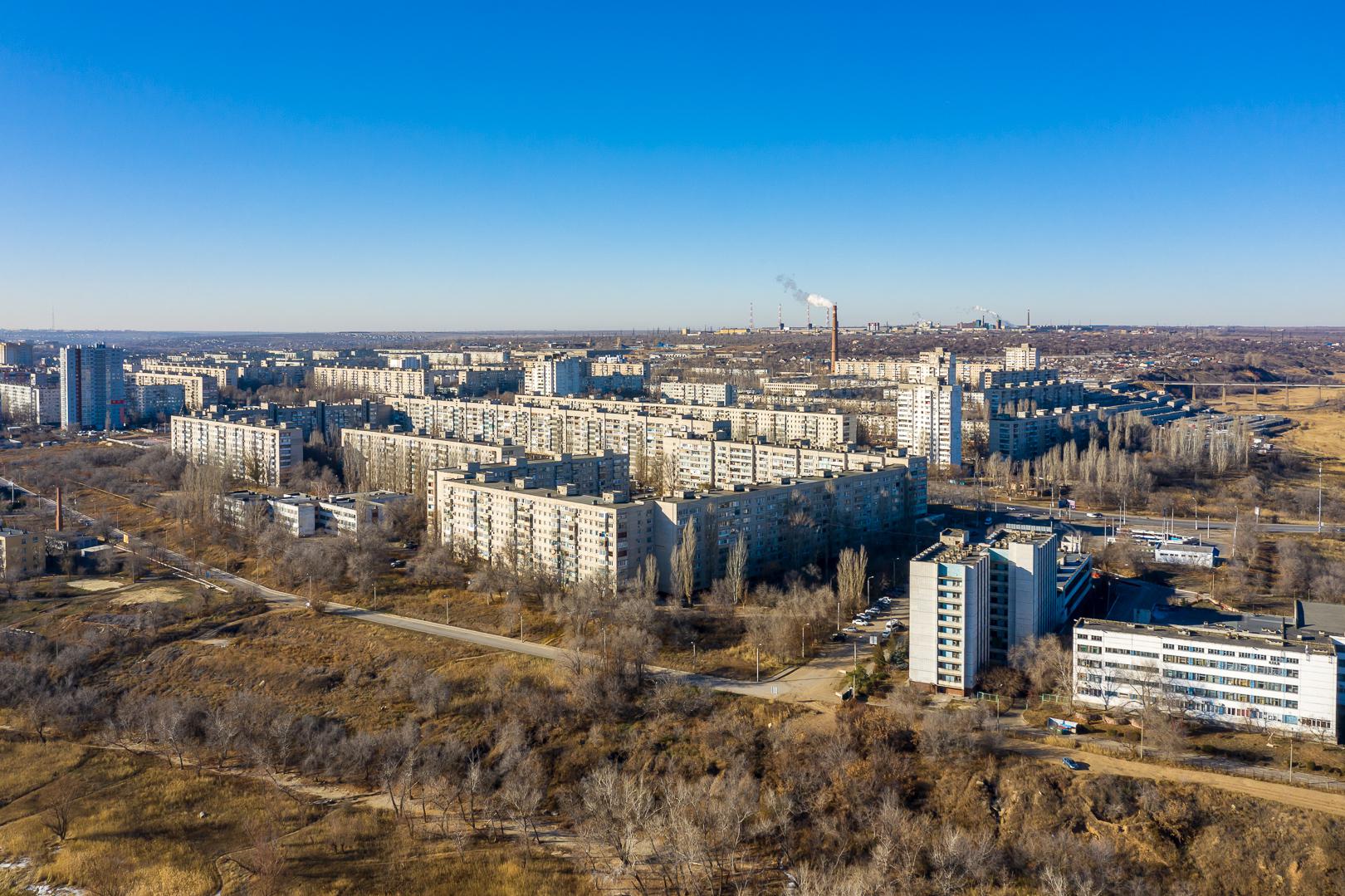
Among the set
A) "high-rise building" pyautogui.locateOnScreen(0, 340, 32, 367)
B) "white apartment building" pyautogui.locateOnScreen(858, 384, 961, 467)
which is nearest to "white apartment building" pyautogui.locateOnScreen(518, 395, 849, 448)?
"white apartment building" pyautogui.locateOnScreen(858, 384, 961, 467)

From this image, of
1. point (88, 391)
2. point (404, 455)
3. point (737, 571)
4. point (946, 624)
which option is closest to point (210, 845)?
point (737, 571)

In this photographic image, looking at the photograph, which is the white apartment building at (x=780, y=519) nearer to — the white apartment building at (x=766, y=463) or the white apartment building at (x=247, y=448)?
the white apartment building at (x=766, y=463)

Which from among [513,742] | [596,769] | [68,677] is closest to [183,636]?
[68,677]

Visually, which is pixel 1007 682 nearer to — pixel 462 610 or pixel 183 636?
pixel 462 610

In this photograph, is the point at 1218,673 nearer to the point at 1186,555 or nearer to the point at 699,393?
the point at 1186,555

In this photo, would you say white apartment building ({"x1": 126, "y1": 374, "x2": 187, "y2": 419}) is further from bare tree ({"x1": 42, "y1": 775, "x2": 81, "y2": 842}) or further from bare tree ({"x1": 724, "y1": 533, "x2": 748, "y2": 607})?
bare tree ({"x1": 42, "y1": 775, "x2": 81, "y2": 842})

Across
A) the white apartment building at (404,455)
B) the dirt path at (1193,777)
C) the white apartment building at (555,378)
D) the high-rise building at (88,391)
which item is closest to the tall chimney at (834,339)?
the white apartment building at (555,378)
